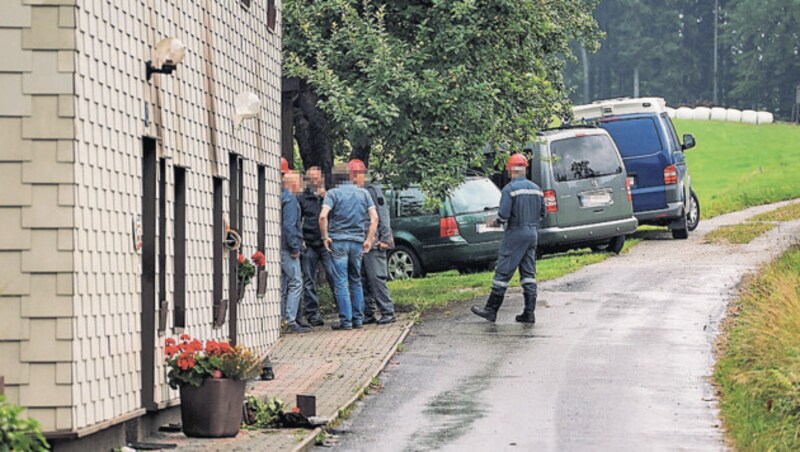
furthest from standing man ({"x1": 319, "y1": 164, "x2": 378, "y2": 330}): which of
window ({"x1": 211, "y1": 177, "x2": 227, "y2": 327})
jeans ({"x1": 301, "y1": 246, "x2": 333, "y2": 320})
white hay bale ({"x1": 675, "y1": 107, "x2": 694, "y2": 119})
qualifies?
white hay bale ({"x1": 675, "y1": 107, "x2": 694, "y2": 119})

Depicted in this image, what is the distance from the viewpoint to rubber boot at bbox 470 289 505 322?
19.3 meters

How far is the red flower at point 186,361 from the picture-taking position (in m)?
11.7

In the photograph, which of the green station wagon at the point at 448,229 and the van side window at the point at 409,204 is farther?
the van side window at the point at 409,204

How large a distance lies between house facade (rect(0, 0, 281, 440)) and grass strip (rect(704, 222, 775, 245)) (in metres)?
15.9

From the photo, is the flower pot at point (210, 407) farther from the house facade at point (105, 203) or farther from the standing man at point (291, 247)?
the standing man at point (291, 247)

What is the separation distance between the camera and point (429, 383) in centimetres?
1490

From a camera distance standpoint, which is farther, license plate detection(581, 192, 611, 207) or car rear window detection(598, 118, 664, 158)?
car rear window detection(598, 118, 664, 158)

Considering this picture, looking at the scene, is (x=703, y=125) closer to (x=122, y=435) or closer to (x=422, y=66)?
(x=422, y=66)

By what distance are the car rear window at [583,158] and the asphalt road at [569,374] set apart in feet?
8.54

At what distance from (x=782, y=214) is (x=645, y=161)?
6.90m

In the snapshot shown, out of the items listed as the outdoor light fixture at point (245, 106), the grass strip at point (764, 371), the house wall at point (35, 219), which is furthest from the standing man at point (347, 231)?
the house wall at point (35, 219)

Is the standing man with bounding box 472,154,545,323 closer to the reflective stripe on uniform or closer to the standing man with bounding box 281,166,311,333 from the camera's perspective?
the reflective stripe on uniform

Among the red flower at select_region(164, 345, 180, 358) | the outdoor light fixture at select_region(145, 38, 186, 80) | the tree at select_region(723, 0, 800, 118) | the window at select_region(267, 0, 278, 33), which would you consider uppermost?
the tree at select_region(723, 0, 800, 118)

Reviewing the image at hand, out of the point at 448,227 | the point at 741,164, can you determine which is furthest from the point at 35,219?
the point at 741,164
